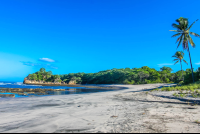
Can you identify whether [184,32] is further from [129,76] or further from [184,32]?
[129,76]

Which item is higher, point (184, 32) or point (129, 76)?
point (184, 32)

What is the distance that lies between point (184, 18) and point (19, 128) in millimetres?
30924

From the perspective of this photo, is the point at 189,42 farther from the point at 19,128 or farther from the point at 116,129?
the point at 19,128

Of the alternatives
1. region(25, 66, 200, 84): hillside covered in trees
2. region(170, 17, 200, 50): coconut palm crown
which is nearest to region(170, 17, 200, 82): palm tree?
region(170, 17, 200, 50): coconut palm crown

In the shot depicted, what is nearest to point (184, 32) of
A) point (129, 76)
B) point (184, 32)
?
point (184, 32)

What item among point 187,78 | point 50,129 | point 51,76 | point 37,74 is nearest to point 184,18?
point 187,78

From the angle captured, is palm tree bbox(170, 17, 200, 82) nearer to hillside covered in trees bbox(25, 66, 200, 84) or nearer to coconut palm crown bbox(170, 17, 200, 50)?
coconut palm crown bbox(170, 17, 200, 50)

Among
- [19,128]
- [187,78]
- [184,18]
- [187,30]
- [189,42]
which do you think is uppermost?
Result: [184,18]

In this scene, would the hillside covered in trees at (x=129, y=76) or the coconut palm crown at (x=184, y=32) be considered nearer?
the coconut palm crown at (x=184, y=32)

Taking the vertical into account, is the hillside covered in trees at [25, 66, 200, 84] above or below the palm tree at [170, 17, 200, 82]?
below

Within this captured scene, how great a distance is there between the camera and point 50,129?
427cm

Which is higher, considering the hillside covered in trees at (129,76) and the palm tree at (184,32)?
the palm tree at (184,32)

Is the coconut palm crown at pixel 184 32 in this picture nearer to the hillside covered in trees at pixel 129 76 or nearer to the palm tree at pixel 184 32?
the palm tree at pixel 184 32

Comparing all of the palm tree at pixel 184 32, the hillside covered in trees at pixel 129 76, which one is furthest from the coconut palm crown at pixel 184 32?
the hillside covered in trees at pixel 129 76
